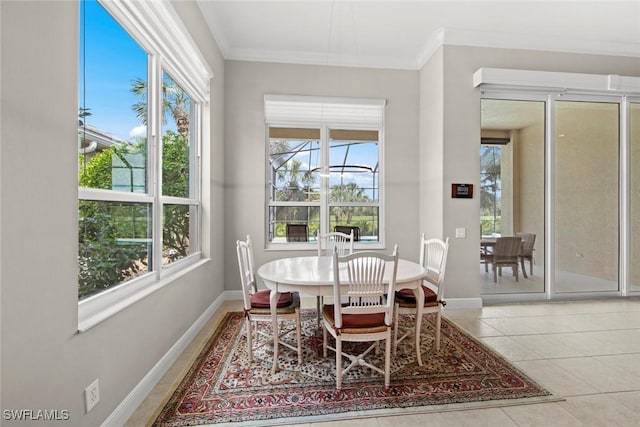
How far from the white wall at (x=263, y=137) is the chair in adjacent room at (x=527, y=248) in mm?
1364

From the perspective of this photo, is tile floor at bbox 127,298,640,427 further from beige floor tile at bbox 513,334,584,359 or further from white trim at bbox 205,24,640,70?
white trim at bbox 205,24,640,70

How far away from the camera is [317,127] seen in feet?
14.5

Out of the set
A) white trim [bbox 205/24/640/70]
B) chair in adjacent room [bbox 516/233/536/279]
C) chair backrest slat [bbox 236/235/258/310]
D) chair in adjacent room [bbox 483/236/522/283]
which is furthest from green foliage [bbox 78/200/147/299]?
chair in adjacent room [bbox 516/233/536/279]

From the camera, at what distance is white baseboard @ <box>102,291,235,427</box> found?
1.72 m

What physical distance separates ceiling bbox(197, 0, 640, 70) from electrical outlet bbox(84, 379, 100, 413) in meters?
3.32

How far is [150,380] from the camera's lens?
2.08m

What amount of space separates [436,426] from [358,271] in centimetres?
98

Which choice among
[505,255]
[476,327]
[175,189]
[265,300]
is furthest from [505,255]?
[175,189]

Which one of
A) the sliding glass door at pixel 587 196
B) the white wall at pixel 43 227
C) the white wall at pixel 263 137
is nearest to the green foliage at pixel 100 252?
the white wall at pixel 43 227

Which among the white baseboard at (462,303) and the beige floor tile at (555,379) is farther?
the white baseboard at (462,303)

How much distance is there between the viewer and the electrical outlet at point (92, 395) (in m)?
1.46

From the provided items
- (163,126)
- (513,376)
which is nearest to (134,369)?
(163,126)

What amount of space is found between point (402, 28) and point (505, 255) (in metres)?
3.17

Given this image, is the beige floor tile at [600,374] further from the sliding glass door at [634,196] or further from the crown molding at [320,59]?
the crown molding at [320,59]
